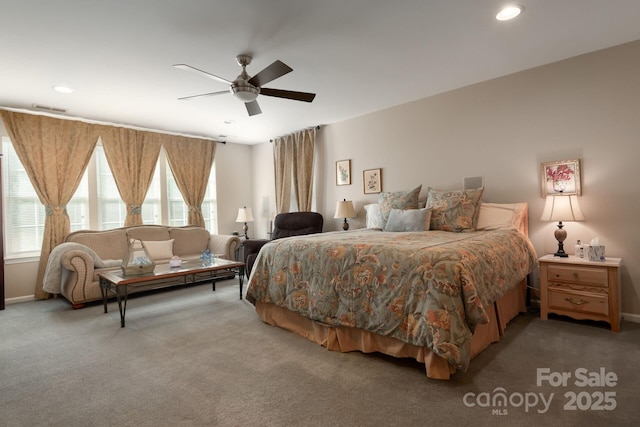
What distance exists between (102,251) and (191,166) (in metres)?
2.05

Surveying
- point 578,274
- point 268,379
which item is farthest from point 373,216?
point 268,379

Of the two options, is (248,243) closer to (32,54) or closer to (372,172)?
(372,172)

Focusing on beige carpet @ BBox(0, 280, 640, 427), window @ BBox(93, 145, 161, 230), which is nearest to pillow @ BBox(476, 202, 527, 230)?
beige carpet @ BBox(0, 280, 640, 427)

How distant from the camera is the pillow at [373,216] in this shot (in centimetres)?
407

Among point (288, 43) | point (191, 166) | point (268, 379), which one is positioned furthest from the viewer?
point (191, 166)

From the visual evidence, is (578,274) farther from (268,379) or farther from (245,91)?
(245,91)

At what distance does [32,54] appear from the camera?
9.18 ft

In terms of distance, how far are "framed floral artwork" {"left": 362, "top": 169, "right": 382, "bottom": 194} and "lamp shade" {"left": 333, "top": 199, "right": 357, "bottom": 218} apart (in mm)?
336

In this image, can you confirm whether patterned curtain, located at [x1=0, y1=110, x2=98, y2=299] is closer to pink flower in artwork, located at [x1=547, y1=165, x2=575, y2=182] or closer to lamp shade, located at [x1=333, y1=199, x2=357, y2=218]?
lamp shade, located at [x1=333, y1=199, x2=357, y2=218]

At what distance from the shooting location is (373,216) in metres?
4.34

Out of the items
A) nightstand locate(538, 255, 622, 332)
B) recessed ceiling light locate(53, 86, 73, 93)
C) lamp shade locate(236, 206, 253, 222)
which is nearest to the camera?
nightstand locate(538, 255, 622, 332)

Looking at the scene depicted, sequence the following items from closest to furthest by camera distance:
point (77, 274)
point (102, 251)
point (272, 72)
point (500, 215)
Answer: point (272, 72), point (500, 215), point (77, 274), point (102, 251)

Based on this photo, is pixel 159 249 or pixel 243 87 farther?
pixel 159 249

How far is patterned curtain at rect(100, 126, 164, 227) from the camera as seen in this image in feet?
16.2
